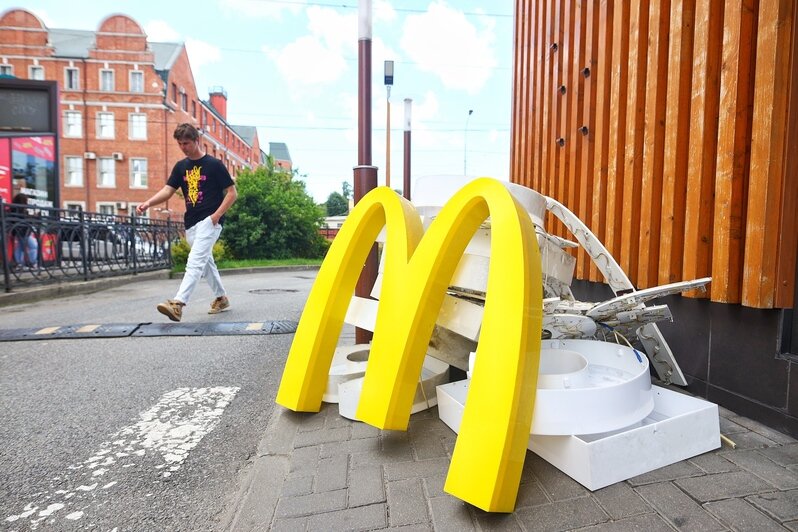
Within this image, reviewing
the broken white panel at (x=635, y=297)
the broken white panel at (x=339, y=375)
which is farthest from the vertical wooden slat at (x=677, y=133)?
the broken white panel at (x=339, y=375)

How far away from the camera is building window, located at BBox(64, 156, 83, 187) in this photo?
111 feet

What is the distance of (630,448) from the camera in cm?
171

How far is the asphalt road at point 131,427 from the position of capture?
171cm

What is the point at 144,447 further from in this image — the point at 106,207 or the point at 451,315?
the point at 106,207

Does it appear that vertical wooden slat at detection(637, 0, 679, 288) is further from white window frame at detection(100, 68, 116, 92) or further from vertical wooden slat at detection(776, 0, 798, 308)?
white window frame at detection(100, 68, 116, 92)

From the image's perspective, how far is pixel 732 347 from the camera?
2.47 metres

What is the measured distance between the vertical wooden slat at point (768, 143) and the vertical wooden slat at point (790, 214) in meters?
0.02

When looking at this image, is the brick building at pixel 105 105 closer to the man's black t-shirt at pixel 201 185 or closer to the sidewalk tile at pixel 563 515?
the man's black t-shirt at pixel 201 185

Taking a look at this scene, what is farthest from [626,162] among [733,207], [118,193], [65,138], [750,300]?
[65,138]

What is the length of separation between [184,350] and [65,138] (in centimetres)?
3924

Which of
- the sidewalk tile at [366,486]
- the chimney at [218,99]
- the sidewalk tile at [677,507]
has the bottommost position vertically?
the sidewalk tile at [366,486]

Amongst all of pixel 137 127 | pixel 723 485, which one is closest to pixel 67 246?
pixel 723 485

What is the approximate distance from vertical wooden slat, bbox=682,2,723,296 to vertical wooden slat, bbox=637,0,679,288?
1.11 ft

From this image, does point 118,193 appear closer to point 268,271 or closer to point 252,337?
point 268,271
